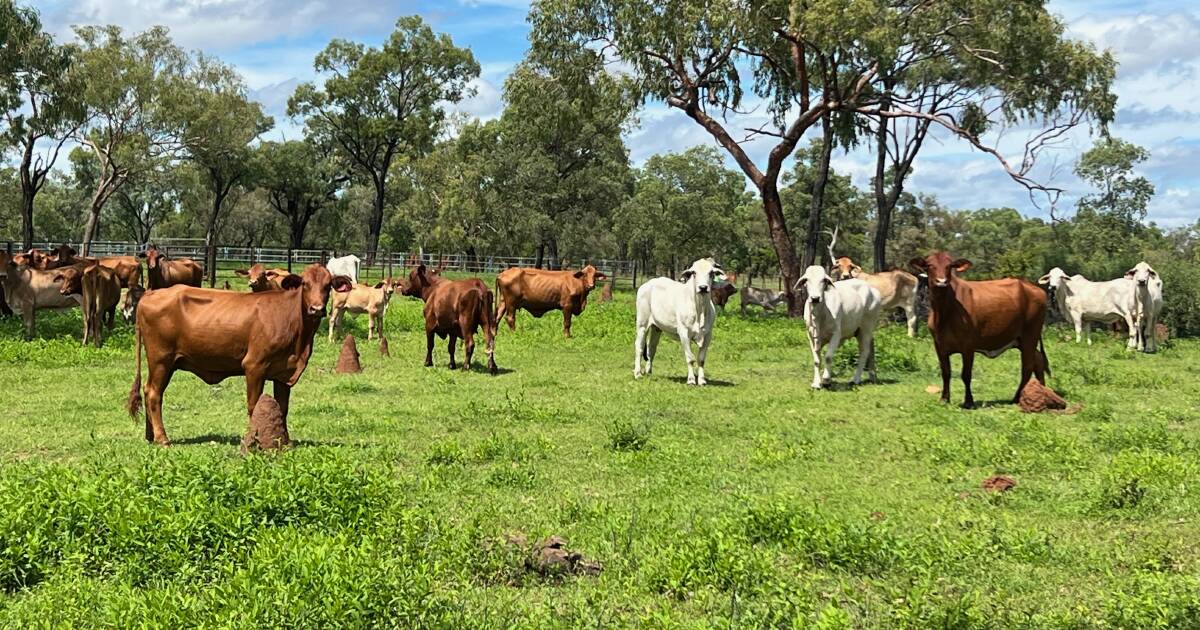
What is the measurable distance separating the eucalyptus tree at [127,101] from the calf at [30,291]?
68.5 feet

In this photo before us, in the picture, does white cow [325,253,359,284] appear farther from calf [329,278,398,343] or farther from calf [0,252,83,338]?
calf [0,252,83,338]

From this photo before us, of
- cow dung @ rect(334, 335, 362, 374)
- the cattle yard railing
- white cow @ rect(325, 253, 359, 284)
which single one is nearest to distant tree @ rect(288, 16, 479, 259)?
the cattle yard railing

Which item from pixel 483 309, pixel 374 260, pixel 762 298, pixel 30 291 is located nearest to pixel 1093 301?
pixel 762 298

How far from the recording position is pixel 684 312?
15.6 meters

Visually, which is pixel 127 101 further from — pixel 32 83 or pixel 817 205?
pixel 817 205

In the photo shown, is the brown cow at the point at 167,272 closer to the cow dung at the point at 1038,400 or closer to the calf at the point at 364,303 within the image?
the calf at the point at 364,303

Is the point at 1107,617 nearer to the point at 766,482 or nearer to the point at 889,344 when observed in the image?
the point at 766,482

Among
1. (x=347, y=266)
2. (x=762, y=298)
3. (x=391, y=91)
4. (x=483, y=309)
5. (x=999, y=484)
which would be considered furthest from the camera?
(x=391, y=91)

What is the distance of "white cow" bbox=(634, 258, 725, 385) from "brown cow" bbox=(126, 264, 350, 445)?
7.16 meters

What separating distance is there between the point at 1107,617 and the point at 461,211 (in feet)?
156

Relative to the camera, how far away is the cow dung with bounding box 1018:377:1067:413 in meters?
12.4

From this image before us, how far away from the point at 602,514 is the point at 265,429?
140 inches

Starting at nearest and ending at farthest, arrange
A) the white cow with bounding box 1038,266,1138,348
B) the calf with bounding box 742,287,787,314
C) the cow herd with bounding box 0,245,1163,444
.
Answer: the cow herd with bounding box 0,245,1163,444 < the white cow with bounding box 1038,266,1138,348 < the calf with bounding box 742,287,787,314

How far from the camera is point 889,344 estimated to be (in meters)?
20.8
